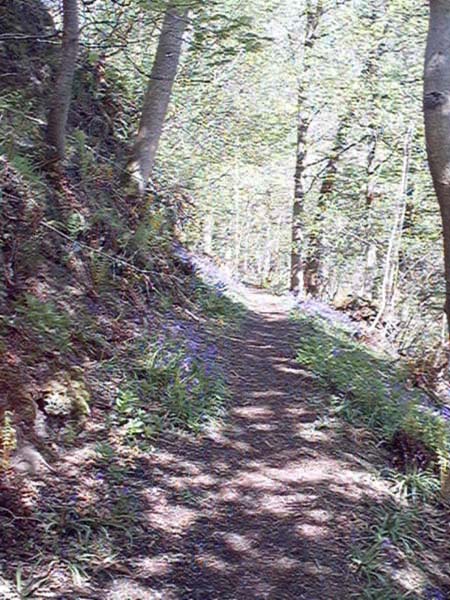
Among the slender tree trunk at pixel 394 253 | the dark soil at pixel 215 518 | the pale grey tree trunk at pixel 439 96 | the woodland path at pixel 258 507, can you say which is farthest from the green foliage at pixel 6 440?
the slender tree trunk at pixel 394 253

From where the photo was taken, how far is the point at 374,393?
7133 millimetres

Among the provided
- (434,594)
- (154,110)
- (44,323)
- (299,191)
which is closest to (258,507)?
(434,594)

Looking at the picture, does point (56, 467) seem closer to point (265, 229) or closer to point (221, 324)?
point (221, 324)

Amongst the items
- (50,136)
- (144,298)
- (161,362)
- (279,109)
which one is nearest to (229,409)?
(161,362)

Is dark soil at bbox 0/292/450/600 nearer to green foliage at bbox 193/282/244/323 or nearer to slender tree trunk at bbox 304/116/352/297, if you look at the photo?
green foliage at bbox 193/282/244/323

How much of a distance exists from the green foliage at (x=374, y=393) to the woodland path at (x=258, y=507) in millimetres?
364

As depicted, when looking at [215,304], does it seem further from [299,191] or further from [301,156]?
[301,156]

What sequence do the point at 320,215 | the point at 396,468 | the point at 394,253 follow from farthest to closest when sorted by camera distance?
the point at 320,215, the point at 394,253, the point at 396,468

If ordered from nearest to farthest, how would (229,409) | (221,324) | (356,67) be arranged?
(229,409) < (221,324) < (356,67)

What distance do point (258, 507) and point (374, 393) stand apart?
2.75 meters

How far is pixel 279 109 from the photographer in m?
19.0

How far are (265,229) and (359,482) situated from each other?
38610mm

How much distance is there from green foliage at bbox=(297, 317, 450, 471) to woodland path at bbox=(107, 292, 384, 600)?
36 cm

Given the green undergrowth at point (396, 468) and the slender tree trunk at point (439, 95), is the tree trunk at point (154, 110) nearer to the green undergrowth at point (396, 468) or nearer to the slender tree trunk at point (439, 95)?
the green undergrowth at point (396, 468)
